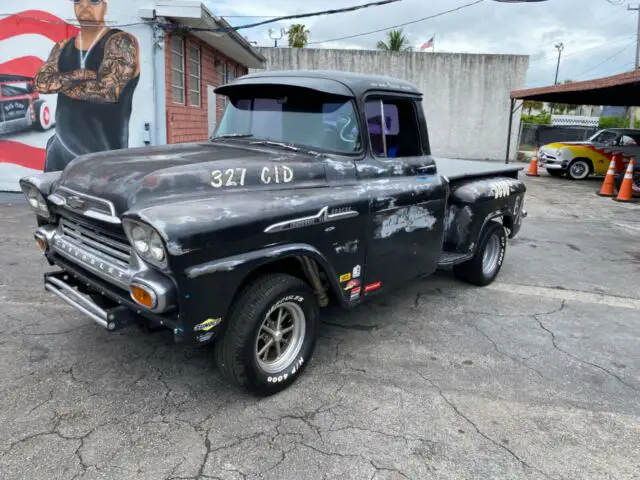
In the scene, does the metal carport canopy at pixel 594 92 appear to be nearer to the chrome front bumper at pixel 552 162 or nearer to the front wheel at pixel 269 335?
the chrome front bumper at pixel 552 162

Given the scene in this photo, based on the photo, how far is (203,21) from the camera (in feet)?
31.4

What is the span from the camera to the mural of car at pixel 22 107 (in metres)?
9.96

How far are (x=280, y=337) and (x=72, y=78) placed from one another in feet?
28.8

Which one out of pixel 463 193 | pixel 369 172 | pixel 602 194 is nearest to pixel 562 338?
pixel 463 193

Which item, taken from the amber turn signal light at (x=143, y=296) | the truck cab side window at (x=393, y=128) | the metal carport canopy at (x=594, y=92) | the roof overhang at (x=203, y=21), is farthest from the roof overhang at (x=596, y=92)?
the amber turn signal light at (x=143, y=296)

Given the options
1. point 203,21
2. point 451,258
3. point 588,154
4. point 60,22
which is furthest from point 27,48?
point 588,154

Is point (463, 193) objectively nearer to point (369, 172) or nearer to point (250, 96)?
point (369, 172)

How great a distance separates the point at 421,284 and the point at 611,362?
2112 mm

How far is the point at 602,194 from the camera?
1383 cm

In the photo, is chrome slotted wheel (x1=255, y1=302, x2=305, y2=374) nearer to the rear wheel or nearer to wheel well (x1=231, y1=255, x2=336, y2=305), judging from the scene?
wheel well (x1=231, y1=255, x2=336, y2=305)

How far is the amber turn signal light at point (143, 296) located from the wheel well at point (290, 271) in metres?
0.49

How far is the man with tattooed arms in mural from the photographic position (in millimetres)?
9562

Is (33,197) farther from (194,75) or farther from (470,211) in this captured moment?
(194,75)

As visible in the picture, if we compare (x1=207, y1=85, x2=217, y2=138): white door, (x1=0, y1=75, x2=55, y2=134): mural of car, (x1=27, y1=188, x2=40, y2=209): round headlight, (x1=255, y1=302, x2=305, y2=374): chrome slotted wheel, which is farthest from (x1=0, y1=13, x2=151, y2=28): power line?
(x1=255, y1=302, x2=305, y2=374): chrome slotted wheel
